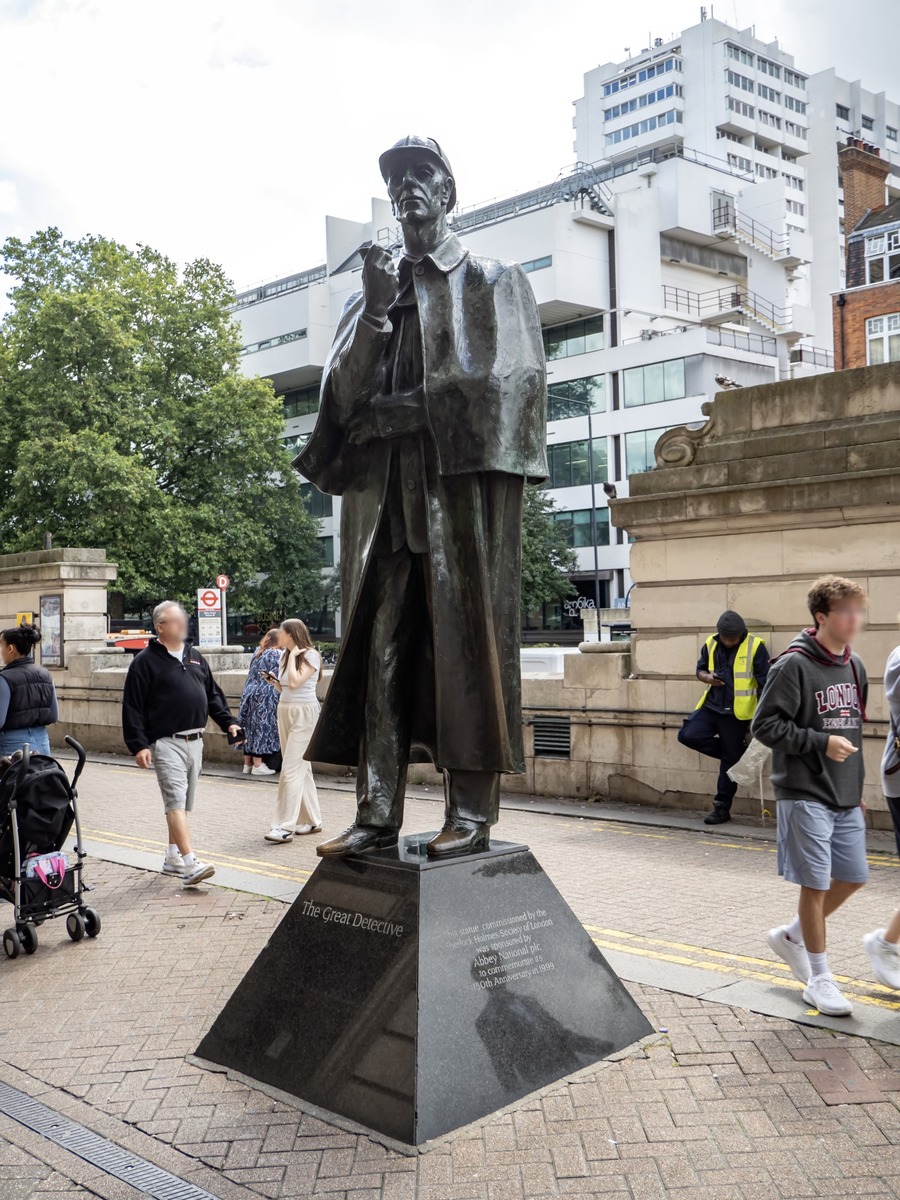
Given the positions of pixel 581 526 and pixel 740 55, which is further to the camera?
pixel 740 55

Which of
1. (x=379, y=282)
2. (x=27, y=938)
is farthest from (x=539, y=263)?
(x=379, y=282)

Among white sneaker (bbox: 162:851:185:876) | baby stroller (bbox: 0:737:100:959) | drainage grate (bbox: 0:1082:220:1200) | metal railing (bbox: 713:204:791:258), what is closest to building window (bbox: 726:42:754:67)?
metal railing (bbox: 713:204:791:258)

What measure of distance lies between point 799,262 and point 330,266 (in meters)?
29.1

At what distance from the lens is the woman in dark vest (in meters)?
8.09

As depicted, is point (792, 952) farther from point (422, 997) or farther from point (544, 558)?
point (544, 558)

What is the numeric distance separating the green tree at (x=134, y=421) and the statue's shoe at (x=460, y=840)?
3178 centimetres

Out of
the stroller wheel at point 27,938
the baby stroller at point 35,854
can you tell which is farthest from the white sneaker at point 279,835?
the stroller wheel at point 27,938

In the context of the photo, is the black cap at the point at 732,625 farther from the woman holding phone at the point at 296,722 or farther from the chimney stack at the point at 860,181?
the chimney stack at the point at 860,181

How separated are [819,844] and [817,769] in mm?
335

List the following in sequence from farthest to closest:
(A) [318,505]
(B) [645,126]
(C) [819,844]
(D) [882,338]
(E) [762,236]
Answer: (B) [645,126] < (E) [762,236] < (A) [318,505] < (D) [882,338] < (C) [819,844]

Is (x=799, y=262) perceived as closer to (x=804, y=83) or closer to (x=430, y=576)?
(x=804, y=83)

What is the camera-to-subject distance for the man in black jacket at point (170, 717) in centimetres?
856

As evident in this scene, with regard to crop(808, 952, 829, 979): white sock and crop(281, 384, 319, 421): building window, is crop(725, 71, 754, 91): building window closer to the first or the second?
crop(281, 384, 319, 421): building window

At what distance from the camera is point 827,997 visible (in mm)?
5020
